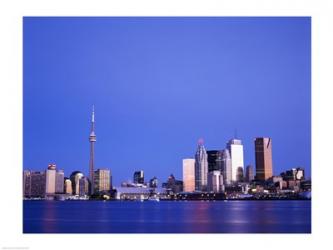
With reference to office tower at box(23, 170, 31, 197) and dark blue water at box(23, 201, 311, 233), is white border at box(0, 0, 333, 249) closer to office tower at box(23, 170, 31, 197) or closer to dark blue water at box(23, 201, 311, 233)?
dark blue water at box(23, 201, 311, 233)

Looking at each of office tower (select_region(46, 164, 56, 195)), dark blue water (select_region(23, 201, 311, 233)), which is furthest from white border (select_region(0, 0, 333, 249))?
office tower (select_region(46, 164, 56, 195))

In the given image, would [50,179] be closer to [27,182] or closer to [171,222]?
[27,182]

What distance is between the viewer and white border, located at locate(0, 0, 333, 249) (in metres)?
7.46

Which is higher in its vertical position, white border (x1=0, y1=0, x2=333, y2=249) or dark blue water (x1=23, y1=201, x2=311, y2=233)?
white border (x1=0, y1=0, x2=333, y2=249)

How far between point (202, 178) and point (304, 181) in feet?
30.7

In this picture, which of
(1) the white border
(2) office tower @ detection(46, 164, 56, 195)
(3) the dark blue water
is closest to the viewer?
(1) the white border
